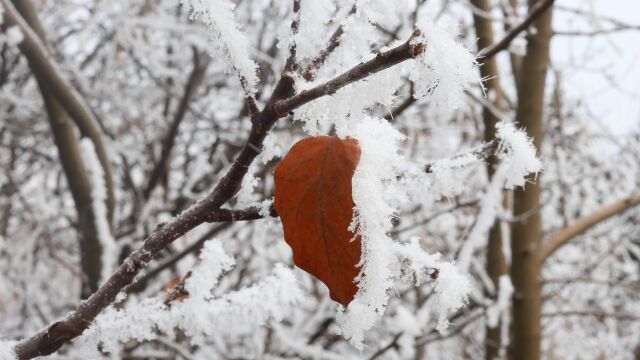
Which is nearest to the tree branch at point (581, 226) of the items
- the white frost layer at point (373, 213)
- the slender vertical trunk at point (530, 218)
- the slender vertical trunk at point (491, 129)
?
the slender vertical trunk at point (530, 218)

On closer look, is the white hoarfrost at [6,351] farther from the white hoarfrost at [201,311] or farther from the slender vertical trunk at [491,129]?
the slender vertical trunk at [491,129]

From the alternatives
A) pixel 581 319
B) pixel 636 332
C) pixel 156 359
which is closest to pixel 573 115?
pixel 581 319

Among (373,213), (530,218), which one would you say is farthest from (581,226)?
(373,213)

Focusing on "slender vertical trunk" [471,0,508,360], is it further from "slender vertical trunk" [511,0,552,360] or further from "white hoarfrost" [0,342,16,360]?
"white hoarfrost" [0,342,16,360]

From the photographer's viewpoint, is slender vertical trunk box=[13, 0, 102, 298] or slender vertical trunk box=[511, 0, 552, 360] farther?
slender vertical trunk box=[511, 0, 552, 360]

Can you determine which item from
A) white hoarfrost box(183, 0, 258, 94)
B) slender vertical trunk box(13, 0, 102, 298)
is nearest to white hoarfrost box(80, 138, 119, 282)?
slender vertical trunk box(13, 0, 102, 298)
